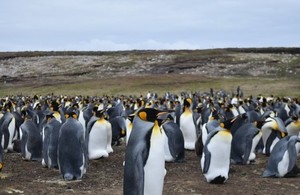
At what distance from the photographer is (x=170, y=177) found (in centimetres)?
809

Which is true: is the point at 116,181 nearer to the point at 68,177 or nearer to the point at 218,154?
the point at 68,177

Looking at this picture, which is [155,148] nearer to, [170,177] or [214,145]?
[214,145]

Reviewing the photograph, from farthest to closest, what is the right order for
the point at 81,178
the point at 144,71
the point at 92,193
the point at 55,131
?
the point at 144,71, the point at 55,131, the point at 81,178, the point at 92,193

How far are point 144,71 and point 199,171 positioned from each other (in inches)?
1348

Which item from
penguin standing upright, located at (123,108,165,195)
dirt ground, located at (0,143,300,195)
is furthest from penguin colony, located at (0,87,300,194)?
dirt ground, located at (0,143,300,195)

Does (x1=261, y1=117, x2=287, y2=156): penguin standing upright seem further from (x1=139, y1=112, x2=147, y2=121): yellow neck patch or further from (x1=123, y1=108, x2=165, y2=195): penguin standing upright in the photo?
(x1=139, y1=112, x2=147, y2=121): yellow neck patch

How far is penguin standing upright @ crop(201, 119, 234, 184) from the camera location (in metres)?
7.28

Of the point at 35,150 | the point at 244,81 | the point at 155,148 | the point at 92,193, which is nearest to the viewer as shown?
the point at 155,148

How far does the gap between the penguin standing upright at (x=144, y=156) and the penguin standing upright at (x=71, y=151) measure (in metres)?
2.75

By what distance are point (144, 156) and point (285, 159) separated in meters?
3.50

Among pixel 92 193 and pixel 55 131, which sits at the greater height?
pixel 55 131

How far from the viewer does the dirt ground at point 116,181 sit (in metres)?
7.10

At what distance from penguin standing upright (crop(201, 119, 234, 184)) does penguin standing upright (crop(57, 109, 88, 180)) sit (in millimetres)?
1938

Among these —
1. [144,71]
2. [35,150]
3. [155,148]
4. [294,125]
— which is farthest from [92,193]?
[144,71]
